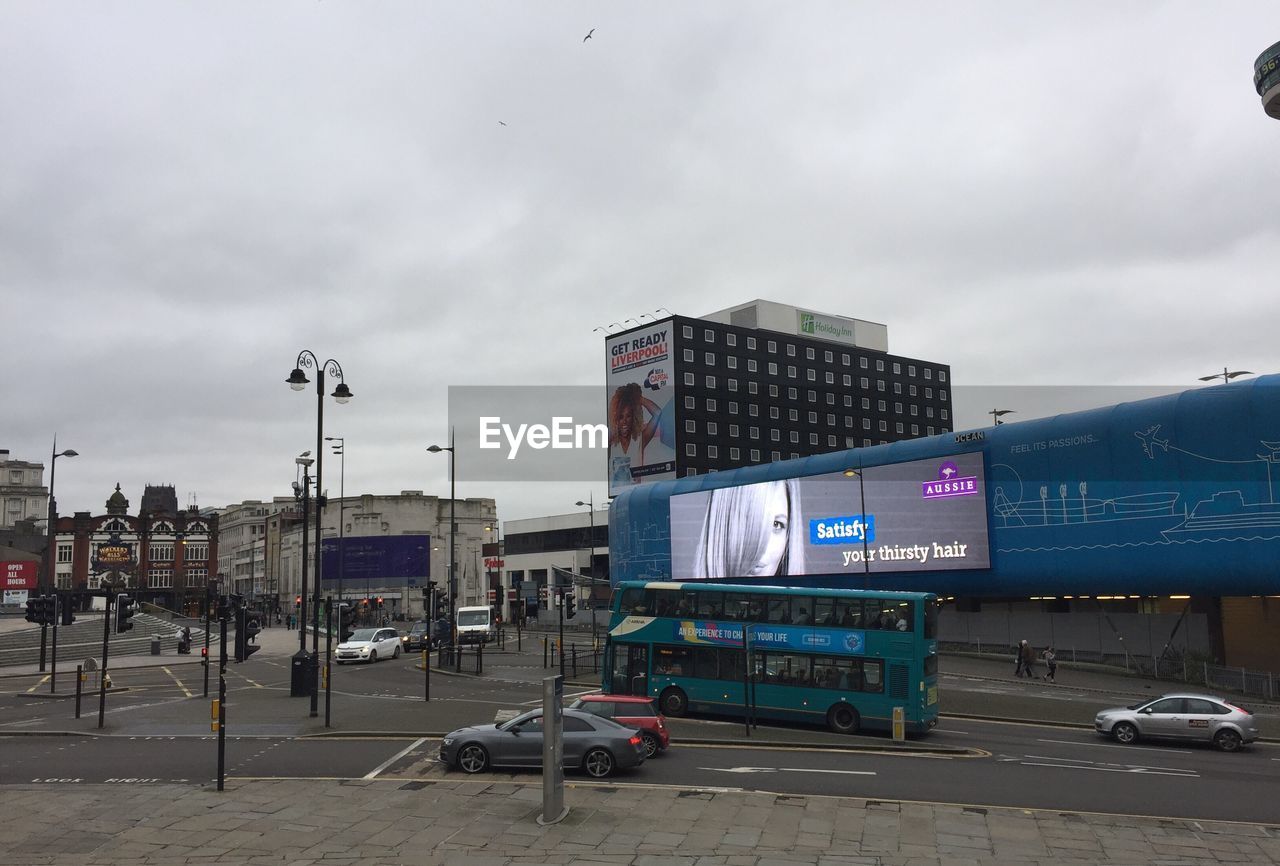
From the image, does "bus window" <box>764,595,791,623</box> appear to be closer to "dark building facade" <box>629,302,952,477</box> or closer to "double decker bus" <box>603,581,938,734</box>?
"double decker bus" <box>603,581,938,734</box>

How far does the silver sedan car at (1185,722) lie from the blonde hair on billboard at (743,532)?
37805 mm

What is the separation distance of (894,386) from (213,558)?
94.2 meters

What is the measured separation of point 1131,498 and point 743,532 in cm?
2801

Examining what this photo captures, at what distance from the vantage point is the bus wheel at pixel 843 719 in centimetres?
2678

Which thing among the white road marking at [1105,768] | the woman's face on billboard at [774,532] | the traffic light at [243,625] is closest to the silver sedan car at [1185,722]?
the white road marking at [1105,768]

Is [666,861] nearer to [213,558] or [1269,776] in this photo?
[1269,776]

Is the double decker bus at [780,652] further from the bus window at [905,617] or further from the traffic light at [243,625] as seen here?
the traffic light at [243,625]

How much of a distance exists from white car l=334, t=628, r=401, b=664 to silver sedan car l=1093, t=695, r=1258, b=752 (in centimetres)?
3828

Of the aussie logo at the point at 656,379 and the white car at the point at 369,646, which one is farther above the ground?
the aussie logo at the point at 656,379

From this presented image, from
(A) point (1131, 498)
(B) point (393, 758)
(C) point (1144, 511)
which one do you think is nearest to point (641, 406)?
(A) point (1131, 498)

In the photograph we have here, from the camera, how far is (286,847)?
48.1 feet

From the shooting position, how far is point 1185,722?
25.6 metres

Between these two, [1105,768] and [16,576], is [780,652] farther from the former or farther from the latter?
[16,576]

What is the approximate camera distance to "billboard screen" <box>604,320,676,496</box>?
110500 millimetres
